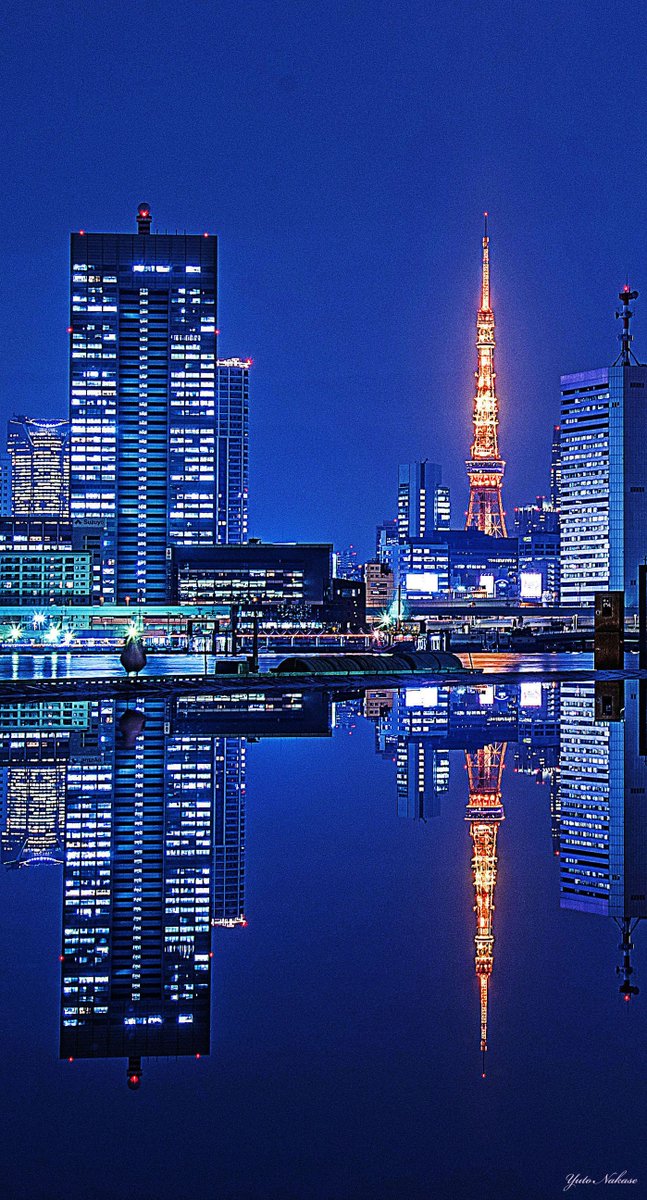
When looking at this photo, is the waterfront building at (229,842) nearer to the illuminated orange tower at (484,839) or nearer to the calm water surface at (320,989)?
the calm water surface at (320,989)

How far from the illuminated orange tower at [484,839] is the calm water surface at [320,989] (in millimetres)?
41

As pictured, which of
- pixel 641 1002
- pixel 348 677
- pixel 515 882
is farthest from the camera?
pixel 348 677

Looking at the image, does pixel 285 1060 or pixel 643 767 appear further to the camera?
pixel 643 767

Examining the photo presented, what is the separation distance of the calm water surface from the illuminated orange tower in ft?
0.14

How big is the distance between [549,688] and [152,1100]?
37360 millimetres

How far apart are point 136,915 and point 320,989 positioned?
6.87ft

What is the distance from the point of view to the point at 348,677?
45375 millimetres

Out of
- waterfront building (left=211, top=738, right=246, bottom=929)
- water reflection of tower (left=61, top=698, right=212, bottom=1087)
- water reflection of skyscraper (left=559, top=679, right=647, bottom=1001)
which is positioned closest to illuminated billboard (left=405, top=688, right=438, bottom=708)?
water reflection of skyscraper (left=559, top=679, right=647, bottom=1001)

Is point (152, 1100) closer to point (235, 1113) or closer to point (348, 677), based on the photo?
point (235, 1113)

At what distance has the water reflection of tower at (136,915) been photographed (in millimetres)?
6121

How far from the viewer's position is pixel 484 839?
1173 centimetres

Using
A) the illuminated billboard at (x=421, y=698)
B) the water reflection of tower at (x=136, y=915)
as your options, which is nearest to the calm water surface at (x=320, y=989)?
the water reflection of tower at (x=136, y=915)

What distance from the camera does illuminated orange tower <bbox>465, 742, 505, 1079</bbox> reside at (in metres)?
7.21

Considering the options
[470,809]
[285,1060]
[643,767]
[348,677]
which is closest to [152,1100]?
[285,1060]
